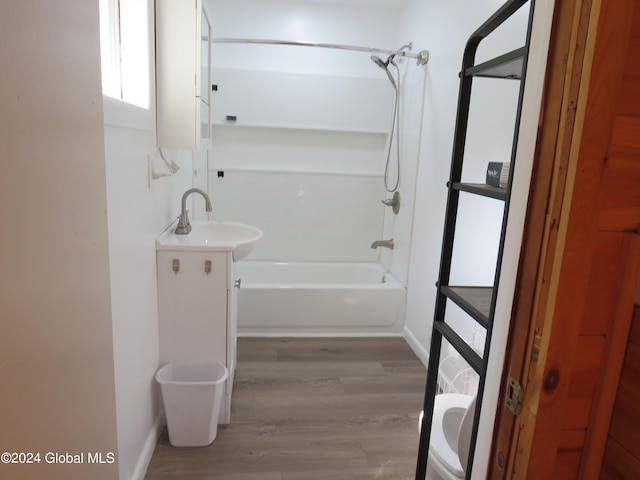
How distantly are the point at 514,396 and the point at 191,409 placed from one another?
1625 mm

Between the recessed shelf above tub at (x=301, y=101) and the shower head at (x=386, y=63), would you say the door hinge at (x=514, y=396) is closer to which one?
the shower head at (x=386, y=63)

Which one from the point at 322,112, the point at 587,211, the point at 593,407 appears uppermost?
the point at 322,112

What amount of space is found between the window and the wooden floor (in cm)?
158

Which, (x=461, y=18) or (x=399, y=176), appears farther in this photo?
(x=399, y=176)

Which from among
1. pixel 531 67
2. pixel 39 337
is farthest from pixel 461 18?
pixel 39 337

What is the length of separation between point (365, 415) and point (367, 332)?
41.8 inches

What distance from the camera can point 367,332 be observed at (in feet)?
11.1

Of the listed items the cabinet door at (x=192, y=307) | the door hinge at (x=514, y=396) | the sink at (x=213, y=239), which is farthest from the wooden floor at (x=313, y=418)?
the door hinge at (x=514, y=396)

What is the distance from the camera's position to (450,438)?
156 cm

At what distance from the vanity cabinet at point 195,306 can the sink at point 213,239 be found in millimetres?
34

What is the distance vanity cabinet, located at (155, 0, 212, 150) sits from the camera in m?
1.94

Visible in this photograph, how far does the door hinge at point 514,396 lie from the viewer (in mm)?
754

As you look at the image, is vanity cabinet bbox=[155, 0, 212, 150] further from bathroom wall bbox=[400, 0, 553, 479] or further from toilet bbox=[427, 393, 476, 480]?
toilet bbox=[427, 393, 476, 480]

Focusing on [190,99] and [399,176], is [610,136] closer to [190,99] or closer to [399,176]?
[190,99]
